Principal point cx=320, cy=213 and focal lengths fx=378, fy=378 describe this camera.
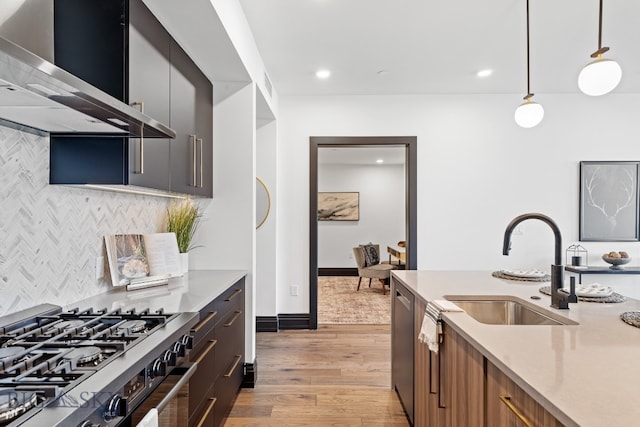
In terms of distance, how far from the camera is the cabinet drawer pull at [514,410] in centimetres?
96

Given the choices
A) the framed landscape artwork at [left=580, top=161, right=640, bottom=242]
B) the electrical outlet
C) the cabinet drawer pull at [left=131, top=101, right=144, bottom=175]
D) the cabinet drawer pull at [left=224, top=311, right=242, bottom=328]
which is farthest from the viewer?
the framed landscape artwork at [left=580, top=161, right=640, bottom=242]

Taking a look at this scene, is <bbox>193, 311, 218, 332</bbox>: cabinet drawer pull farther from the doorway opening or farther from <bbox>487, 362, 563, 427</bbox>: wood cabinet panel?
the doorway opening

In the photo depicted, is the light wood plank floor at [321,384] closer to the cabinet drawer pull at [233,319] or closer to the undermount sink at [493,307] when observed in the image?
the cabinet drawer pull at [233,319]

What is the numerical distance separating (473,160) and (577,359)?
3.54 meters

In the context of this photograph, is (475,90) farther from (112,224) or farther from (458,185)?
(112,224)

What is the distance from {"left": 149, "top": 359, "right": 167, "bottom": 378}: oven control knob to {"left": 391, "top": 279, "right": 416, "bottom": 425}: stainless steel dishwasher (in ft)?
4.47

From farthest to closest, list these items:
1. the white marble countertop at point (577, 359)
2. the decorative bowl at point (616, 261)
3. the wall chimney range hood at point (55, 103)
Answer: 1. the decorative bowl at point (616, 261)
2. the wall chimney range hood at point (55, 103)
3. the white marble countertop at point (577, 359)

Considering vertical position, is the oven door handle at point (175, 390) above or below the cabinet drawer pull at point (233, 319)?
above

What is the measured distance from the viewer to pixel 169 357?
1.37 meters

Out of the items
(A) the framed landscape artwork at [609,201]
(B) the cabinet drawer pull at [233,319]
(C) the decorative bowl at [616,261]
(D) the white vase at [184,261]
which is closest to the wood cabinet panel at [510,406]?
(B) the cabinet drawer pull at [233,319]

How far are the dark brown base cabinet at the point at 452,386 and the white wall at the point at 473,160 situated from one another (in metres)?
1.93

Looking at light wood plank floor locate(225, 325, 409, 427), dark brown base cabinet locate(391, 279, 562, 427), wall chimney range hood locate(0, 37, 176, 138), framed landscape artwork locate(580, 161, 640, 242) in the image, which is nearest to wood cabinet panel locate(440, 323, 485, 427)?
dark brown base cabinet locate(391, 279, 562, 427)

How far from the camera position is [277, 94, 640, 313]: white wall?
4234 millimetres

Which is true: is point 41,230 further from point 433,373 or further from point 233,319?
point 433,373
